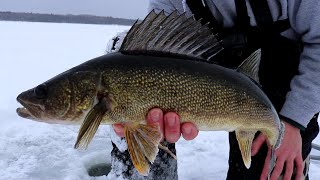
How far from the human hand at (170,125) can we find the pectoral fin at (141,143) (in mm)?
38

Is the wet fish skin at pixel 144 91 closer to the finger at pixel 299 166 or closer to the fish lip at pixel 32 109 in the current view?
the fish lip at pixel 32 109

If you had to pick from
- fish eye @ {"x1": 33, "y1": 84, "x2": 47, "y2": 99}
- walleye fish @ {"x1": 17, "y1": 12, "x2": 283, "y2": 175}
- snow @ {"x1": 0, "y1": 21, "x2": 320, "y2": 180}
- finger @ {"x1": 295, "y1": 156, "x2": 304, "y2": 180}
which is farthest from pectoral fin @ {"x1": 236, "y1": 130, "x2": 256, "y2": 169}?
snow @ {"x1": 0, "y1": 21, "x2": 320, "y2": 180}

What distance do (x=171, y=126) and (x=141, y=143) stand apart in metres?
0.15

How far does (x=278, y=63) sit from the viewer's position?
2.21 meters

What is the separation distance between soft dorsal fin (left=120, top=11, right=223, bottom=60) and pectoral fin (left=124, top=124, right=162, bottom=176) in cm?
31

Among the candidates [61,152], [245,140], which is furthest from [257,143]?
[61,152]

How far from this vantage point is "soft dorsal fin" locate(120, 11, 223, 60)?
1671mm

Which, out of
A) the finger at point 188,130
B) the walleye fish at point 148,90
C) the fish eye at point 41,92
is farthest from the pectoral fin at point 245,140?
the fish eye at point 41,92

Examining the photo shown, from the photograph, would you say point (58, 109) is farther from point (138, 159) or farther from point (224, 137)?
point (224, 137)

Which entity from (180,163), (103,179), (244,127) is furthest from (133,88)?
(180,163)

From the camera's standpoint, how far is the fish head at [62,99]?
1.59 metres

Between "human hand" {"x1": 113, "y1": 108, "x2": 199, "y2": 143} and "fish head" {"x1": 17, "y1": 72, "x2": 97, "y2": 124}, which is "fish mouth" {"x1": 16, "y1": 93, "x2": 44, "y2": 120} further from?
"human hand" {"x1": 113, "y1": 108, "x2": 199, "y2": 143}

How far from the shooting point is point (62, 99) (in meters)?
1.61

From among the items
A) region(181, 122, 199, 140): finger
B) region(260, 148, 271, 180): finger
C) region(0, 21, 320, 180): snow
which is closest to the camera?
region(181, 122, 199, 140): finger
